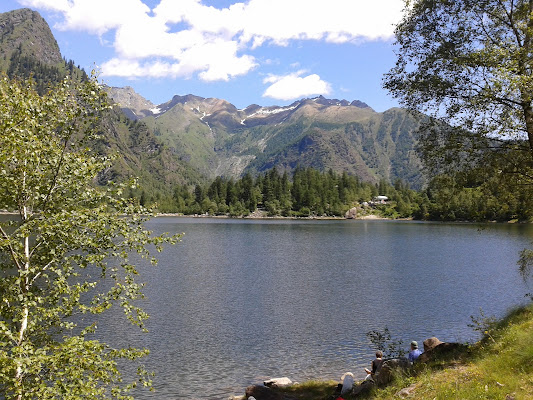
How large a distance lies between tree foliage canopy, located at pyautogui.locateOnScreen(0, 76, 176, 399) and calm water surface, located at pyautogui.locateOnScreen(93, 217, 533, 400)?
16016 mm

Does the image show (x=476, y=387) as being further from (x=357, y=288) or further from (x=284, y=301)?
(x=357, y=288)

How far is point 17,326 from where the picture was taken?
1630 centimetres

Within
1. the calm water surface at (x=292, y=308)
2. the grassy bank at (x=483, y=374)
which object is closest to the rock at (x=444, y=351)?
the grassy bank at (x=483, y=374)

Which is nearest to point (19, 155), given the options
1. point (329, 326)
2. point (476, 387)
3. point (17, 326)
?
point (17, 326)

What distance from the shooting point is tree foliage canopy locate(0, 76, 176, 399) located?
44.9 feet

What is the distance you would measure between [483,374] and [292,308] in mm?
35164

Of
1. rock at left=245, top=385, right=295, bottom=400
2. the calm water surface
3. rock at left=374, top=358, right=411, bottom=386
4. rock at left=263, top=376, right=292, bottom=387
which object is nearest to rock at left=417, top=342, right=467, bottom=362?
rock at left=374, top=358, right=411, bottom=386

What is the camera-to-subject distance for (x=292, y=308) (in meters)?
51.6

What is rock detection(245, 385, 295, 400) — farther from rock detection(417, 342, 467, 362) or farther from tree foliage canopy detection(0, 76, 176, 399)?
tree foliage canopy detection(0, 76, 176, 399)

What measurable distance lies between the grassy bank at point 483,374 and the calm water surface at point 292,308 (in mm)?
6459

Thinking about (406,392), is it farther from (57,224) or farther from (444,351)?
(57,224)

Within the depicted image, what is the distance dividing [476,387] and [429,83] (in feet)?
47.3

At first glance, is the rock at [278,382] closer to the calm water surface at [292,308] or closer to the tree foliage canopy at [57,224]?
the calm water surface at [292,308]

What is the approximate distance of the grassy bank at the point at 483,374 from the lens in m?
15.6
